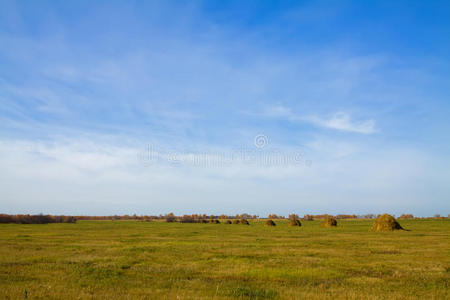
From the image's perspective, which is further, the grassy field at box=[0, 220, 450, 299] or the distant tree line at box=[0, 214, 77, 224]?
Answer: the distant tree line at box=[0, 214, 77, 224]

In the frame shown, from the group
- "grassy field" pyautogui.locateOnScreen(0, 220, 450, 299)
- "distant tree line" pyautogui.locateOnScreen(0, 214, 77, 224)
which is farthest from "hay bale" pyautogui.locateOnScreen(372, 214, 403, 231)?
"distant tree line" pyautogui.locateOnScreen(0, 214, 77, 224)

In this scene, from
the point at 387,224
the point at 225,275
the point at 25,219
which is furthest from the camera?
the point at 25,219

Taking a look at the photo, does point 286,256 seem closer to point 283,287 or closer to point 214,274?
point 214,274

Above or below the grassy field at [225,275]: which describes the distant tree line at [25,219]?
below

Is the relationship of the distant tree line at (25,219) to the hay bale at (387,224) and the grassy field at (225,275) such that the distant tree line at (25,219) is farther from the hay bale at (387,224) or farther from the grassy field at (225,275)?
the hay bale at (387,224)

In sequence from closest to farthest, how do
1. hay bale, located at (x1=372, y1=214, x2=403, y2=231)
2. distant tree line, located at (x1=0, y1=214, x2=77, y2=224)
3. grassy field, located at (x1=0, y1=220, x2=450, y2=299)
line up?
grassy field, located at (x1=0, y1=220, x2=450, y2=299) → hay bale, located at (x1=372, y1=214, x2=403, y2=231) → distant tree line, located at (x1=0, y1=214, x2=77, y2=224)

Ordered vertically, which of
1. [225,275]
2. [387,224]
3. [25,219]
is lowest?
[25,219]

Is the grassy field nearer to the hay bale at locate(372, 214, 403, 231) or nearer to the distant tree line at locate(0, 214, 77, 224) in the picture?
the hay bale at locate(372, 214, 403, 231)

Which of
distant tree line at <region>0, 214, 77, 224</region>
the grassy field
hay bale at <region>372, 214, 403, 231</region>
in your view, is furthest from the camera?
distant tree line at <region>0, 214, 77, 224</region>

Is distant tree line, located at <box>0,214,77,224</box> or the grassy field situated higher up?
the grassy field

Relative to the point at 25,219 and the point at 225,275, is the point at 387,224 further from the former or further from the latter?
the point at 25,219

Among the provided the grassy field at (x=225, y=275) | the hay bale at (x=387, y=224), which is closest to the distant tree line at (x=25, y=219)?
the grassy field at (x=225, y=275)

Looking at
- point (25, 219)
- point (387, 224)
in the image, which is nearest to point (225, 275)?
point (387, 224)

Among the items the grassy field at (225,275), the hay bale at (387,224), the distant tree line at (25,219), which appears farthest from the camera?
the distant tree line at (25,219)
